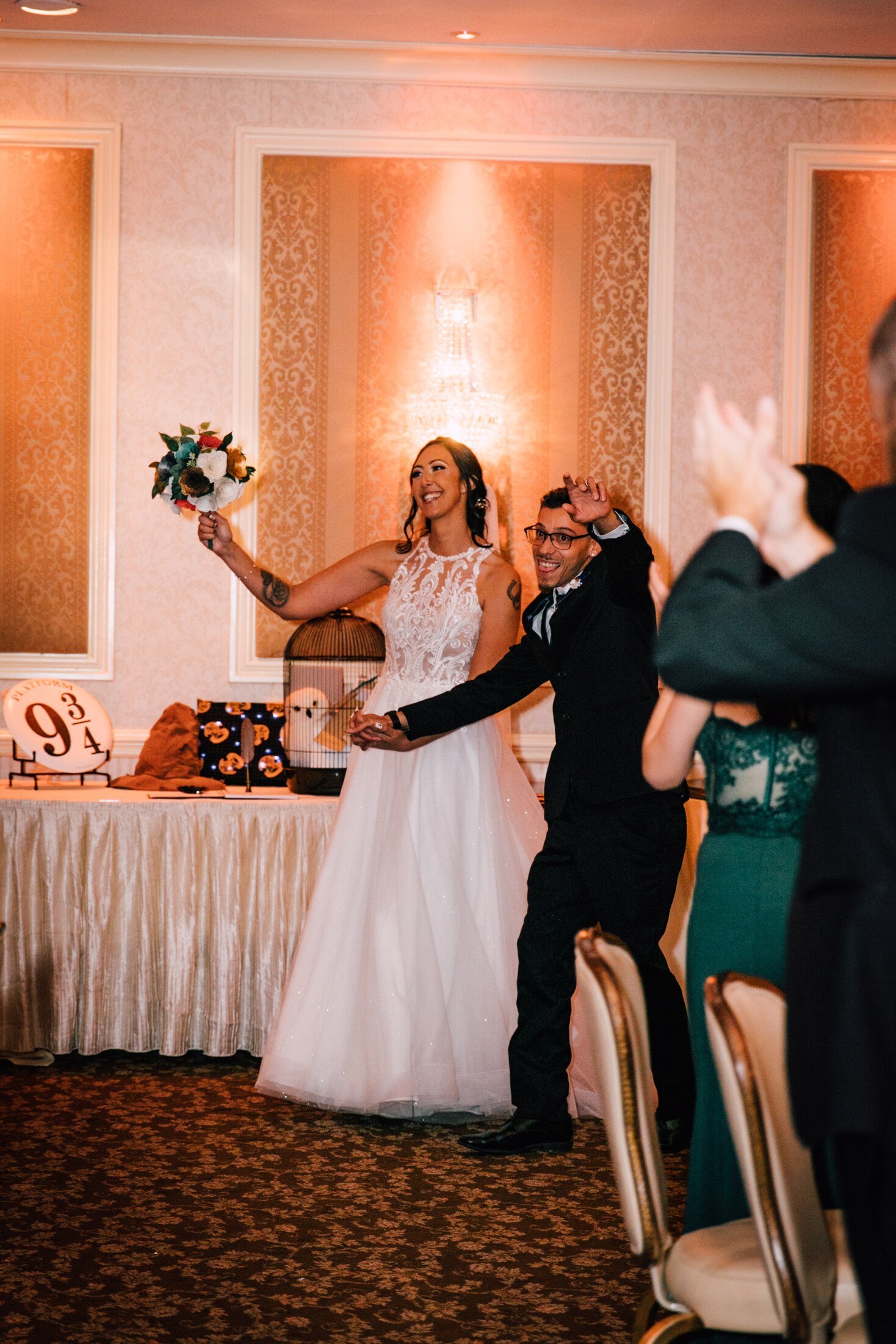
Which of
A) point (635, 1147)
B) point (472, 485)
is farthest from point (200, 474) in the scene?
point (635, 1147)

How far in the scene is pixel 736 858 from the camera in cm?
229

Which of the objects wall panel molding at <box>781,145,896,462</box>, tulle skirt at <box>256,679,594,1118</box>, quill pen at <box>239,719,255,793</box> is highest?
wall panel molding at <box>781,145,896,462</box>

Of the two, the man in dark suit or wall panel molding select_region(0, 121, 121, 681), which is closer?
the man in dark suit

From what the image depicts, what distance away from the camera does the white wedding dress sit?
4.01 meters

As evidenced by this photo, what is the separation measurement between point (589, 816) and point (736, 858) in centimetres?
139

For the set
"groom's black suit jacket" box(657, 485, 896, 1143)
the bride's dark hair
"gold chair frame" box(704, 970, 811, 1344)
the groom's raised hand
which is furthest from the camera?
the bride's dark hair

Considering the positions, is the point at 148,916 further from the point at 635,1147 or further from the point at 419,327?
the point at 635,1147

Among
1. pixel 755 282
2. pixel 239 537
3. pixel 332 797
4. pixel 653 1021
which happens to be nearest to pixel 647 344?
pixel 755 282

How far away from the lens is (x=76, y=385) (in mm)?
5504

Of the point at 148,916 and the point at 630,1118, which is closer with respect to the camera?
the point at 630,1118

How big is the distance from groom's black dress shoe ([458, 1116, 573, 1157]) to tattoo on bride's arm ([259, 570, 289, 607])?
1.87 m

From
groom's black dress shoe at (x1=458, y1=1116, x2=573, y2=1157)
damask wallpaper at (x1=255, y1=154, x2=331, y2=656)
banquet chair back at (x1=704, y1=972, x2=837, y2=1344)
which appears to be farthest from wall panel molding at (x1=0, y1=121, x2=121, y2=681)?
banquet chair back at (x1=704, y1=972, x2=837, y2=1344)

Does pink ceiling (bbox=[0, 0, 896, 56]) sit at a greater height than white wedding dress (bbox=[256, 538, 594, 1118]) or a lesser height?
greater

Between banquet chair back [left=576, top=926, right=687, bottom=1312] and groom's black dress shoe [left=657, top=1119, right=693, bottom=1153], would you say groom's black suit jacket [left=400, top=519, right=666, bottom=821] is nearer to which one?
groom's black dress shoe [left=657, top=1119, right=693, bottom=1153]
